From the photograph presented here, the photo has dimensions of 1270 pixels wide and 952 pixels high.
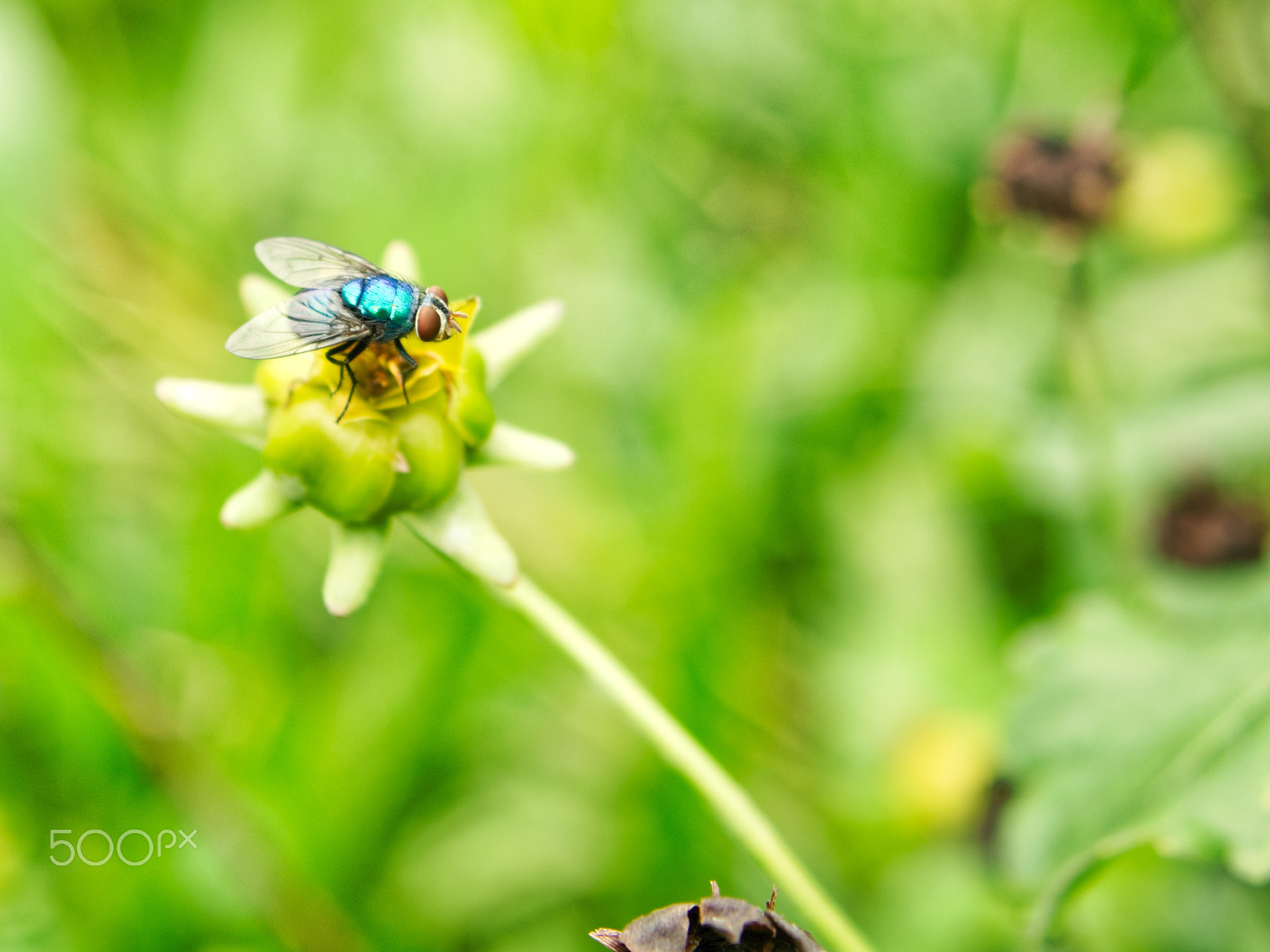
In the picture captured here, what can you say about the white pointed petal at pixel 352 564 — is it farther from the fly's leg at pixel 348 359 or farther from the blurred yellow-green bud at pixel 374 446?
the fly's leg at pixel 348 359

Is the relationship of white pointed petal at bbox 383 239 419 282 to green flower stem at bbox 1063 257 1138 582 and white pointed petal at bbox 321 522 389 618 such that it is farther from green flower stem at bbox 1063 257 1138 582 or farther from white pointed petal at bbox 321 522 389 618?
green flower stem at bbox 1063 257 1138 582

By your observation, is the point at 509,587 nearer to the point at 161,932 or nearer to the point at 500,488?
the point at 161,932

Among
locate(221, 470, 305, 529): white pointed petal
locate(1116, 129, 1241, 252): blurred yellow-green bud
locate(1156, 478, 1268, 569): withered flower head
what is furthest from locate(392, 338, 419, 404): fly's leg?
locate(1116, 129, 1241, 252): blurred yellow-green bud

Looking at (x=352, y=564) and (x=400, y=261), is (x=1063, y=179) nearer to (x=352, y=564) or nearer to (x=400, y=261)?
(x=400, y=261)

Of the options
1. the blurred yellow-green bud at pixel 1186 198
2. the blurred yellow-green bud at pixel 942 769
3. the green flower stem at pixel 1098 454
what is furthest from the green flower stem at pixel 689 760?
the blurred yellow-green bud at pixel 1186 198

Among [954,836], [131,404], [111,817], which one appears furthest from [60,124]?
[954,836]

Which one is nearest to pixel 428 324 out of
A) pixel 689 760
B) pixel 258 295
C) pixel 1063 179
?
pixel 258 295

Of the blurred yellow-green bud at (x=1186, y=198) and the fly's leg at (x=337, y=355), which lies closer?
the fly's leg at (x=337, y=355)

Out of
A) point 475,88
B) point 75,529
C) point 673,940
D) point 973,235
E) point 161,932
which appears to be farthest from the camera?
point 475,88
